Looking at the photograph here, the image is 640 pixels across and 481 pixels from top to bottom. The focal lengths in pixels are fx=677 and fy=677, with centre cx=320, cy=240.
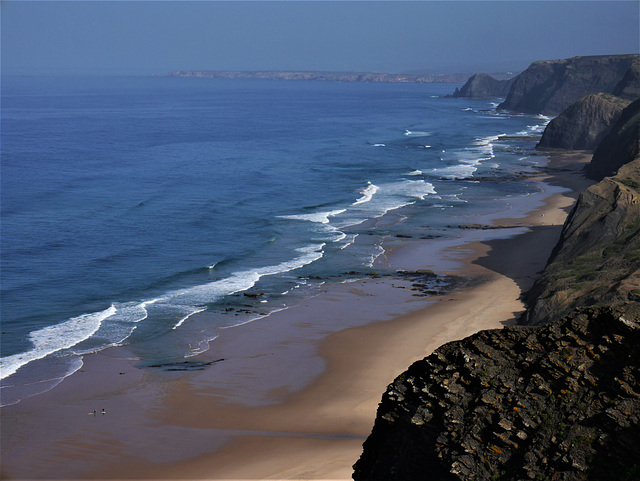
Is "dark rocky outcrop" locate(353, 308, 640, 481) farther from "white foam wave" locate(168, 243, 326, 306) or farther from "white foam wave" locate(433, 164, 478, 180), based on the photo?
"white foam wave" locate(433, 164, 478, 180)

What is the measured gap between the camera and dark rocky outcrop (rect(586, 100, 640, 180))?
58.1 m

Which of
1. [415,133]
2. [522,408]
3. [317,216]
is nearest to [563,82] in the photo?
[415,133]

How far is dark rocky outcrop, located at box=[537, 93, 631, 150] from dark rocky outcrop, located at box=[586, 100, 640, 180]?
66.2ft

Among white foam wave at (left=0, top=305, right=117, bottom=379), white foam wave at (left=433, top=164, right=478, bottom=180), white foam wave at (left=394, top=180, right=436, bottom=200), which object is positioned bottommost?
white foam wave at (left=0, top=305, right=117, bottom=379)

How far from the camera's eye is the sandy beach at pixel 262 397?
57.5 ft

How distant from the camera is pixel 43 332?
28406mm

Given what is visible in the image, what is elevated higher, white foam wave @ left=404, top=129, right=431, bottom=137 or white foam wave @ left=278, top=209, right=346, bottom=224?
white foam wave @ left=404, top=129, right=431, bottom=137

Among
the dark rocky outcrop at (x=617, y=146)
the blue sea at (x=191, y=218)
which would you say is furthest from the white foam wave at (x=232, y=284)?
the dark rocky outcrop at (x=617, y=146)

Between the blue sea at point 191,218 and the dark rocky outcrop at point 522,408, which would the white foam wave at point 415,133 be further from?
the dark rocky outcrop at point 522,408

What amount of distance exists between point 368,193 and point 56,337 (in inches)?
1466

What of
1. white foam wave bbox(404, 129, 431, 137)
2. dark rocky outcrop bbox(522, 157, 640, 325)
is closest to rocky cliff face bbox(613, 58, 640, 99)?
white foam wave bbox(404, 129, 431, 137)

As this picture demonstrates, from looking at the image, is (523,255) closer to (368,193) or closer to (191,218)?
(368,193)

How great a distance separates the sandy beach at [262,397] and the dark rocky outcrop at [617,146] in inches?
1158

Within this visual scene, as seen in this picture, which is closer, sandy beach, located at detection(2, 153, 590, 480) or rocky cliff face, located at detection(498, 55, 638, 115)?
sandy beach, located at detection(2, 153, 590, 480)
